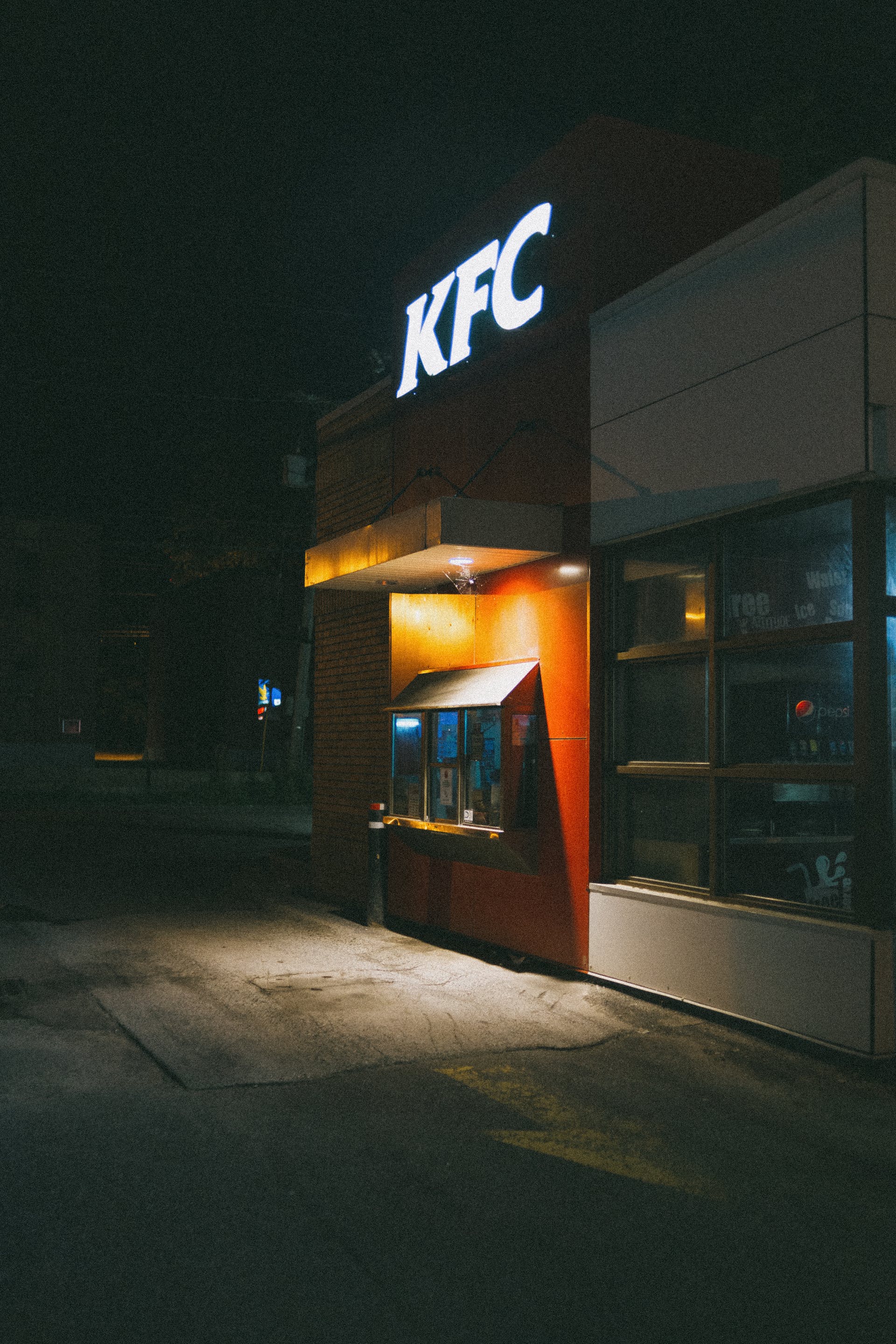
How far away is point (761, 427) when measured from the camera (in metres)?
7.34

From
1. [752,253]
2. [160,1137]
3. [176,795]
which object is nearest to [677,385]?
[752,253]

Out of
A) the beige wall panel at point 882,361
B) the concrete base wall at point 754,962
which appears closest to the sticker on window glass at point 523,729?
the concrete base wall at point 754,962

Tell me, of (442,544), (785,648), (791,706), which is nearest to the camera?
(785,648)

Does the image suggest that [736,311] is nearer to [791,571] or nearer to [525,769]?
[791,571]

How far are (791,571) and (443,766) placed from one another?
158 inches

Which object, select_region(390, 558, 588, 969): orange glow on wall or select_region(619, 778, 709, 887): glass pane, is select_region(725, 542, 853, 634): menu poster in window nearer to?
select_region(619, 778, 709, 887): glass pane

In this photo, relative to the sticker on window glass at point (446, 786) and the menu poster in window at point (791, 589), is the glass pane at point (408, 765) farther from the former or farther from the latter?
the menu poster in window at point (791, 589)

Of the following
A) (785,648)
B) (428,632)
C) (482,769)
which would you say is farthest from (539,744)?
(785,648)

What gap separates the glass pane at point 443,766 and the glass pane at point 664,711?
1.90 m

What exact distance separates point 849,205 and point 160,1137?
21.1 ft

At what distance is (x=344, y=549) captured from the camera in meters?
10.6

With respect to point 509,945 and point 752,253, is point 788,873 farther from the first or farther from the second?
point 752,253

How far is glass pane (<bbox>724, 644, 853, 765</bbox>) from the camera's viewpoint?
6.99 meters

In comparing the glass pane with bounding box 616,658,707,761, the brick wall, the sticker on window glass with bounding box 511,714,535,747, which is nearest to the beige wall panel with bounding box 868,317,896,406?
the glass pane with bounding box 616,658,707,761
